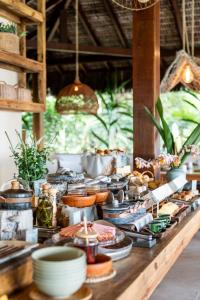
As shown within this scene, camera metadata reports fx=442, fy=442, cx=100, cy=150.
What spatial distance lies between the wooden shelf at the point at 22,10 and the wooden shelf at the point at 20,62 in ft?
1.34

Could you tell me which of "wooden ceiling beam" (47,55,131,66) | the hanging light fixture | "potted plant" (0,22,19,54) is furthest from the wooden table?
"wooden ceiling beam" (47,55,131,66)

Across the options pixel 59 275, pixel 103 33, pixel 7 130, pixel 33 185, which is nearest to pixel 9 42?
pixel 7 130

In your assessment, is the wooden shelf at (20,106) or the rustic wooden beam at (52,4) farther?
the rustic wooden beam at (52,4)

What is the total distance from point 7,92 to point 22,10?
0.78m

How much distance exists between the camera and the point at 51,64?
10.9 meters

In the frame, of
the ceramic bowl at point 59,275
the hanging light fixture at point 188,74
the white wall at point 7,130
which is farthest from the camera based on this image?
the hanging light fixture at point 188,74

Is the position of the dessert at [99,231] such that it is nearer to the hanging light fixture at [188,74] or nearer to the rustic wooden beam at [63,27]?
the hanging light fixture at [188,74]

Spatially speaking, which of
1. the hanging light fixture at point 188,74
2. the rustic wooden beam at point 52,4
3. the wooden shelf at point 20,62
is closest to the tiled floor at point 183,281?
the hanging light fixture at point 188,74

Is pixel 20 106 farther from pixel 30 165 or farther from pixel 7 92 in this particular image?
pixel 30 165

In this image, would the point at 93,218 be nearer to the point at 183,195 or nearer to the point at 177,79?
the point at 183,195

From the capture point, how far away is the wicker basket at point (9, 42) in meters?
3.82

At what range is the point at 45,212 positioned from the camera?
86.8 inches

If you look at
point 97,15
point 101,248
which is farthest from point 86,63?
point 101,248

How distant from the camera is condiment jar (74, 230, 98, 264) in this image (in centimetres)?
161
